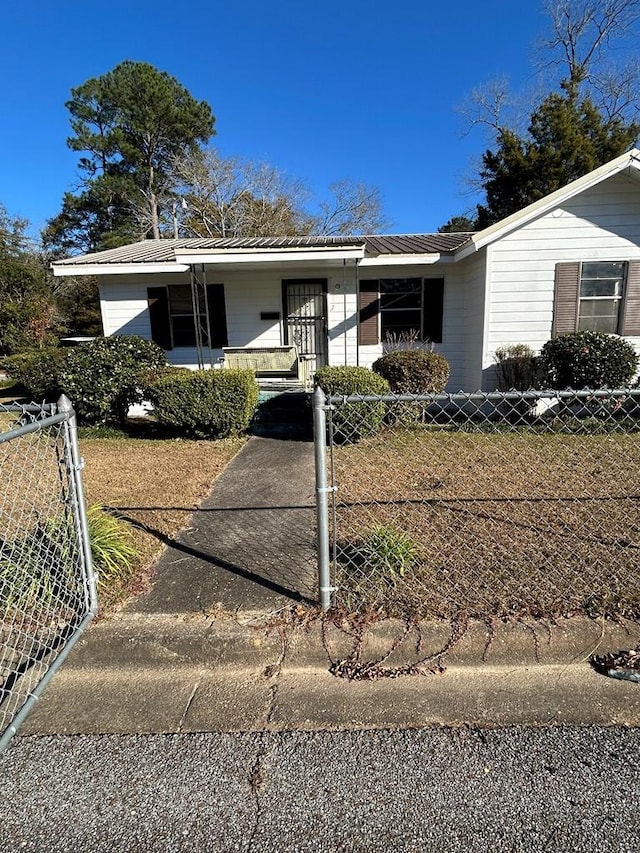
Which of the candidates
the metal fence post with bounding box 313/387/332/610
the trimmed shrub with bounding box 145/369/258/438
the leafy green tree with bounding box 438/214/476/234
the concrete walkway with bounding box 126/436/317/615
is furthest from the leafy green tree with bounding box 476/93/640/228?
the metal fence post with bounding box 313/387/332/610

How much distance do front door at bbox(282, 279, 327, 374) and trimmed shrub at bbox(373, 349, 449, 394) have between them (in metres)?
3.15

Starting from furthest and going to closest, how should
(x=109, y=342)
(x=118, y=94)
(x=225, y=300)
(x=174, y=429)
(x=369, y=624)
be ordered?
(x=118, y=94)
(x=225, y=300)
(x=109, y=342)
(x=174, y=429)
(x=369, y=624)

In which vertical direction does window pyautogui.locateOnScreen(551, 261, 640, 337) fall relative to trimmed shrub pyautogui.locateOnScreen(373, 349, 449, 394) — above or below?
above

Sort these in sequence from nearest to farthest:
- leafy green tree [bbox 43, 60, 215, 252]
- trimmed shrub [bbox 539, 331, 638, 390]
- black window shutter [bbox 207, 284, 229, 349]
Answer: trimmed shrub [bbox 539, 331, 638, 390]
black window shutter [bbox 207, 284, 229, 349]
leafy green tree [bbox 43, 60, 215, 252]

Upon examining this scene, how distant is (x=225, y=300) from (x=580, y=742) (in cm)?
1042

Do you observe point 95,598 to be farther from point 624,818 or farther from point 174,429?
point 174,429

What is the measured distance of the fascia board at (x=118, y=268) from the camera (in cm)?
1012

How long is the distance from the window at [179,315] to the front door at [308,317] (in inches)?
59.9

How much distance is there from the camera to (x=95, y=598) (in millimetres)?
2875

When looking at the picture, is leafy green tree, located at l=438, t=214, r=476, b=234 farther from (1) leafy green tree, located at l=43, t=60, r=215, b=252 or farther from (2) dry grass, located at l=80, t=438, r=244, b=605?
(2) dry grass, located at l=80, t=438, r=244, b=605

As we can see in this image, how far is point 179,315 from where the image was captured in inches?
436

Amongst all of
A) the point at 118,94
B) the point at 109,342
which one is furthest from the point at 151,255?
the point at 118,94

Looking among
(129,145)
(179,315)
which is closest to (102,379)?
(179,315)

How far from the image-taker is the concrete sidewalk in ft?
6.94
